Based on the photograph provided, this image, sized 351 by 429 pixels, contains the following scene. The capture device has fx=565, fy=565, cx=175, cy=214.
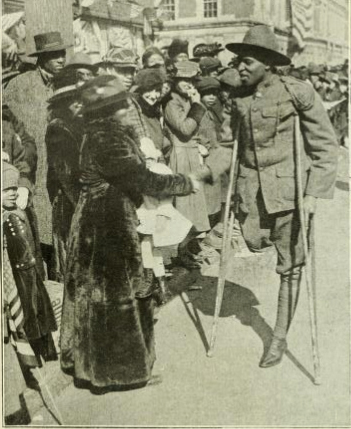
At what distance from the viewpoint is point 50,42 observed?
4.77m

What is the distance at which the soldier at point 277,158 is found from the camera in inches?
169

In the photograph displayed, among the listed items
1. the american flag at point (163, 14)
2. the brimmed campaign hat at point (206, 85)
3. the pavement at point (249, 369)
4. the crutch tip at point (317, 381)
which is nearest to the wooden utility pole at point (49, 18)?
the american flag at point (163, 14)

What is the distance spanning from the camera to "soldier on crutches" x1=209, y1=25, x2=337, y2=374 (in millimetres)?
4281

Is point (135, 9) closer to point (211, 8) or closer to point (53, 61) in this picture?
point (211, 8)

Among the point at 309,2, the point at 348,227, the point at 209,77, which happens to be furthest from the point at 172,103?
the point at 348,227

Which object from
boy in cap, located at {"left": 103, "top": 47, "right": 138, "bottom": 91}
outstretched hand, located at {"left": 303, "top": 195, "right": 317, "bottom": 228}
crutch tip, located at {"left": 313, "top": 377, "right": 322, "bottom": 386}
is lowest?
crutch tip, located at {"left": 313, "top": 377, "right": 322, "bottom": 386}

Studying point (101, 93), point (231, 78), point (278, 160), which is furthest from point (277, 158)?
point (101, 93)

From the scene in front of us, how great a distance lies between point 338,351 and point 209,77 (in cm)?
264

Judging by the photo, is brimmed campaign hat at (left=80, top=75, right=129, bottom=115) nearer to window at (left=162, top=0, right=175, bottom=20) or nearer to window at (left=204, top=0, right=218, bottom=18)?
window at (left=162, top=0, right=175, bottom=20)

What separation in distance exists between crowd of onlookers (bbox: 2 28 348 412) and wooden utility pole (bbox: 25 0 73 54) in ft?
0.21

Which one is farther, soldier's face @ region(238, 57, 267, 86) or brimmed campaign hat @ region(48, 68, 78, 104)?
brimmed campaign hat @ region(48, 68, 78, 104)

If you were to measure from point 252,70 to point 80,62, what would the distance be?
143 cm

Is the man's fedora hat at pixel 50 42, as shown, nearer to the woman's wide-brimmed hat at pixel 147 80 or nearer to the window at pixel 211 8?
the woman's wide-brimmed hat at pixel 147 80

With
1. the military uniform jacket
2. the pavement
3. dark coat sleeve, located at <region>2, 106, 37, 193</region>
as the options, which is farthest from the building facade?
dark coat sleeve, located at <region>2, 106, 37, 193</region>
